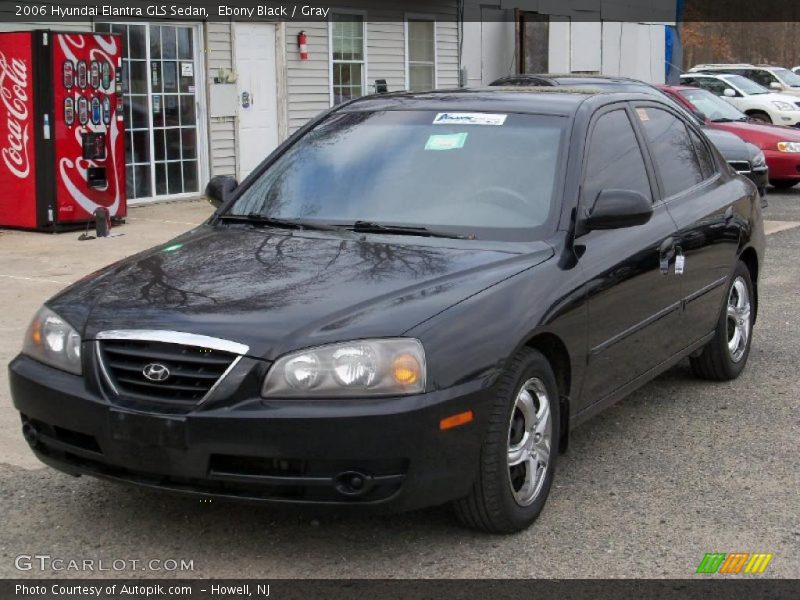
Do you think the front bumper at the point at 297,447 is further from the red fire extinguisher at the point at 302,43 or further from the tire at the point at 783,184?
the tire at the point at 783,184

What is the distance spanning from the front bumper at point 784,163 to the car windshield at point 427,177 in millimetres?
12251

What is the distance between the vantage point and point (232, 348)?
373cm

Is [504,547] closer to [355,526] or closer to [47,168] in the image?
[355,526]

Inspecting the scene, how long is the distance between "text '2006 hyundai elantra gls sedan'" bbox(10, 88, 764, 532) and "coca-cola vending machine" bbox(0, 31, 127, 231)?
669 centimetres

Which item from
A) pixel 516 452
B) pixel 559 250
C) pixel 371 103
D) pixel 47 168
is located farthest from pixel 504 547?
pixel 47 168

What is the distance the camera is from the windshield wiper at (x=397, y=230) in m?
4.67

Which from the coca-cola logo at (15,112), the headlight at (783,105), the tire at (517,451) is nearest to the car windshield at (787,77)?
the headlight at (783,105)

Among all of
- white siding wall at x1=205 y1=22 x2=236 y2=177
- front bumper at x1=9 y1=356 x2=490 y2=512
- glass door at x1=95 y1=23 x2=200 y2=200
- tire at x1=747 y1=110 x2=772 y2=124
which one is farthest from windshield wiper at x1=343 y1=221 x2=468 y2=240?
tire at x1=747 y1=110 x2=772 y2=124

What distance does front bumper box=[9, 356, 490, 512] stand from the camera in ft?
12.0

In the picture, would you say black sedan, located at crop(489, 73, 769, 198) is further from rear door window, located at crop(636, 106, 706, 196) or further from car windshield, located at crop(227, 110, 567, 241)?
car windshield, located at crop(227, 110, 567, 241)

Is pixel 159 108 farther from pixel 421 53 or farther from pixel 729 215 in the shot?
pixel 729 215

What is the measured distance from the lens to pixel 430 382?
376 cm

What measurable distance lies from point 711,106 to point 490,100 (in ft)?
40.2

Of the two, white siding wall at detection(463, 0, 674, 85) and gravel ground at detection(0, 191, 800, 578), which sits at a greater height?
white siding wall at detection(463, 0, 674, 85)
